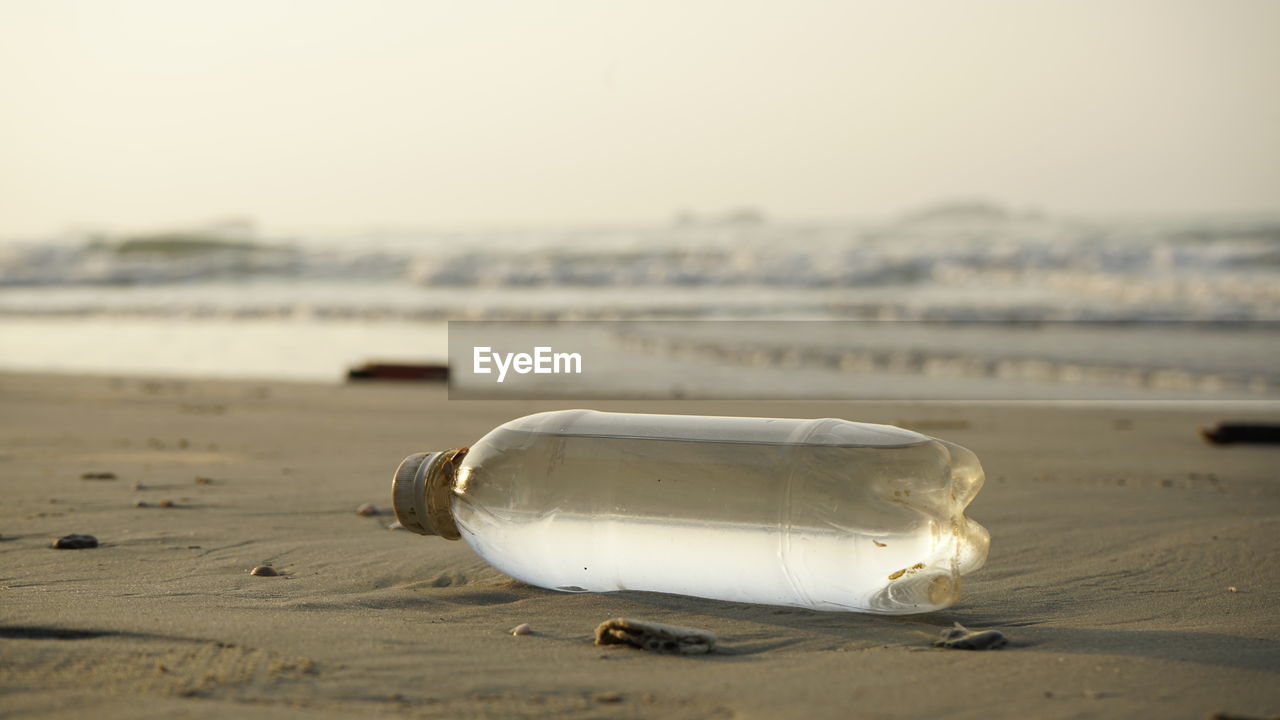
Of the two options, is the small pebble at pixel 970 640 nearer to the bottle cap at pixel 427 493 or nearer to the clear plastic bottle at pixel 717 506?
the clear plastic bottle at pixel 717 506

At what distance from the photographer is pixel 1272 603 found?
2.20 metres

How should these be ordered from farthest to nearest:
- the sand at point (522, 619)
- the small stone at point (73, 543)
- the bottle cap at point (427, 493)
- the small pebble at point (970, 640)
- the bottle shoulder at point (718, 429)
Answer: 1. the small stone at point (73, 543)
2. the bottle cap at point (427, 493)
3. the bottle shoulder at point (718, 429)
4. the small pebble at point (970, 640)
5. the sand at point (522, 619)

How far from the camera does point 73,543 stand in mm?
2535

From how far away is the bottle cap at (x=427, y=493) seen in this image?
204cm

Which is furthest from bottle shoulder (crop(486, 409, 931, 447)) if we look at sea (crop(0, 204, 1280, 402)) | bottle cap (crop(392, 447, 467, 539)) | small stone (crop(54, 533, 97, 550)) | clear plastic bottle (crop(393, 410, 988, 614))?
sea (crop(0, 204, 1280, 402))

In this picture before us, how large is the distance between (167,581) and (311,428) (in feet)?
10.7

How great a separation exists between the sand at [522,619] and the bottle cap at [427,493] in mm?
148

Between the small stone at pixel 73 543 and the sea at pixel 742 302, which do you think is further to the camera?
the sea at pixel 742 302

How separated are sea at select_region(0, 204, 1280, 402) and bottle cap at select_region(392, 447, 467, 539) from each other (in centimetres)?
527

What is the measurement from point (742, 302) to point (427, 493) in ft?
42.4

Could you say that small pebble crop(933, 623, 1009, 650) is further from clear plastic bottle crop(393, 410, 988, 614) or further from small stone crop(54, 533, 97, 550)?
small stone crop(54, 533, 97, 550)

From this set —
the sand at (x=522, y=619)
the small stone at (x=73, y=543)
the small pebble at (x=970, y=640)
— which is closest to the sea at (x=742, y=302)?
the sand at (x=522, y=619)

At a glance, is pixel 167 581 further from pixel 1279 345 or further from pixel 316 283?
pixel 316 283

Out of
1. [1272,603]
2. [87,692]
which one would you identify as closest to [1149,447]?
[1272,603]
